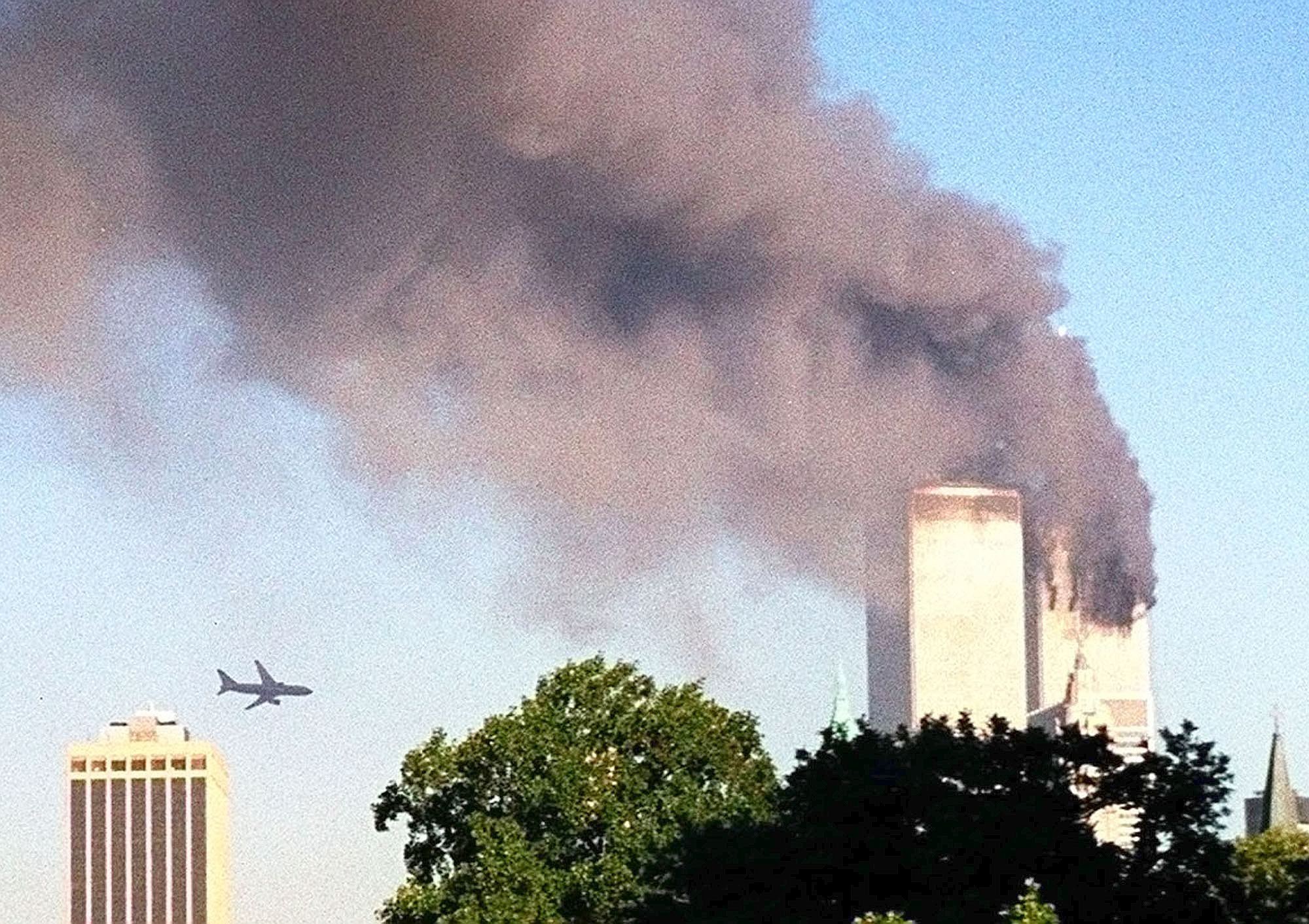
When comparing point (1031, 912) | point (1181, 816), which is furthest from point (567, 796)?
point (1031, 912)

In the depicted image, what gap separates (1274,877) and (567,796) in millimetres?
28413

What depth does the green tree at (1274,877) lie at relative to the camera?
71.1 metres

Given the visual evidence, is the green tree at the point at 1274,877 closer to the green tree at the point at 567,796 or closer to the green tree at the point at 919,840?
the green tree at the point at 919,840

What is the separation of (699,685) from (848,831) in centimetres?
3036

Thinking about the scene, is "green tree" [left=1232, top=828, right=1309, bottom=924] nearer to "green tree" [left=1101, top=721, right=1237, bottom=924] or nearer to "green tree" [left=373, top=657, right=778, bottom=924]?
"green tree" [left=1101, top=721, right=1237, bottom=924]

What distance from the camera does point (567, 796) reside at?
9644 centimetres

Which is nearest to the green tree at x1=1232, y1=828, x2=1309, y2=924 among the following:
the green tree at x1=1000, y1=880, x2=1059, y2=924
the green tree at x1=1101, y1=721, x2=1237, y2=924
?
the green tree at x1=1101, y1=721, x2=1237, y2=924

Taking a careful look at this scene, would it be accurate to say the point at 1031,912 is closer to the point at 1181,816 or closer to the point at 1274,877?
the point at 1181,816

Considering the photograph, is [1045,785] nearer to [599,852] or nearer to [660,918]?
[660,918]

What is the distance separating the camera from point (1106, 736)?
242 feet

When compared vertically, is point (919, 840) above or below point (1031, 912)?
above

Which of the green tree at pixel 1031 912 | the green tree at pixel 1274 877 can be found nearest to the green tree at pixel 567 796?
the green tree at pixel 1274 877

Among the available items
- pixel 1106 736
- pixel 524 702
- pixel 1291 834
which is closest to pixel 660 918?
pixel 1106 736

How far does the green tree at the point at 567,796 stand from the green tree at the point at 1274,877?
13679 mm
